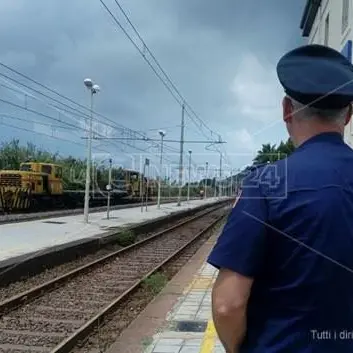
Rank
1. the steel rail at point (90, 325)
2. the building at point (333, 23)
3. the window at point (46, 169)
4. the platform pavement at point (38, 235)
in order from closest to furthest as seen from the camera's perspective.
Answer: the steel rail at point (90, 325)
the platform pavement at point (38, 235)
the building at point (333, 23)
the window at point (46, 169)

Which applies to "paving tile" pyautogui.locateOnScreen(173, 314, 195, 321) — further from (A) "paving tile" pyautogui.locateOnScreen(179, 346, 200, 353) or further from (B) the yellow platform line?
(A) "paving tile" pyautogui.locateOnScreen(179, 346, 200, 353)

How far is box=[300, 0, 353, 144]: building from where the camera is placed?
15.0 metres

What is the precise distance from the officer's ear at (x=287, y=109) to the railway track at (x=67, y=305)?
5298 millimetres

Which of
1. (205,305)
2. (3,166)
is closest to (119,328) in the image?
(205,305)

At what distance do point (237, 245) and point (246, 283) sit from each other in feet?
0.37

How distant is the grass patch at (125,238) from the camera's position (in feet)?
67.7

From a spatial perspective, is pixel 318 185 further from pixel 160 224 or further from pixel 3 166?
pixel 3 166

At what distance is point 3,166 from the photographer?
42.5m

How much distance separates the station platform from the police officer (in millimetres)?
2959

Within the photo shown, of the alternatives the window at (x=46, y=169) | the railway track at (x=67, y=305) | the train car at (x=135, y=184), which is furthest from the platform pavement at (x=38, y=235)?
the train car at (x=135, y=184)

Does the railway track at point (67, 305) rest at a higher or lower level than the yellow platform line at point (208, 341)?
lower

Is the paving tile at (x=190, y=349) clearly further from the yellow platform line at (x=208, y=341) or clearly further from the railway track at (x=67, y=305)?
the railway track at (x=67, y=305)

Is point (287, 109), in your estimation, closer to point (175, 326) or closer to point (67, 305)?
point (175, 326)

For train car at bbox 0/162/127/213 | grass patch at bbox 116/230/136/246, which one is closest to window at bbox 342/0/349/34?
grass patch at bbox 116/230/136/246
